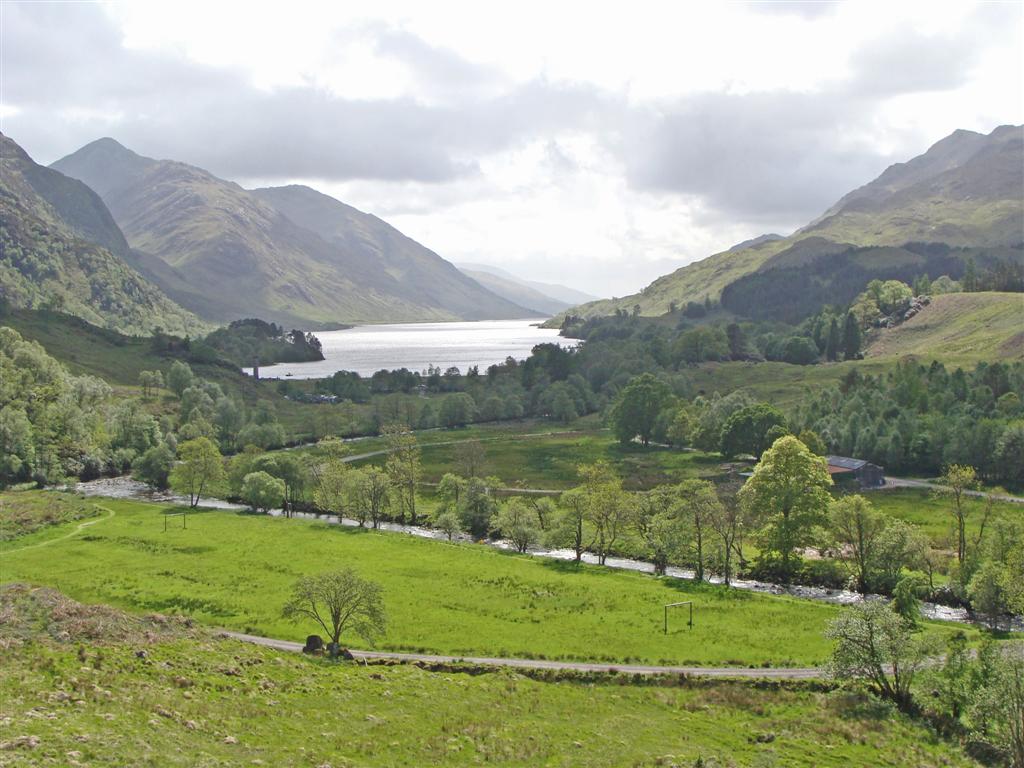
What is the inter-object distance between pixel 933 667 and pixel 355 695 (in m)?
40.6

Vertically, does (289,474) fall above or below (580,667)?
above

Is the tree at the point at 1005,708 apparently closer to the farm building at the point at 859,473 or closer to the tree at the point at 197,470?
the farm building at the point at 859,473

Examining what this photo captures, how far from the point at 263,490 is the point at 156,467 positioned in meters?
33.1

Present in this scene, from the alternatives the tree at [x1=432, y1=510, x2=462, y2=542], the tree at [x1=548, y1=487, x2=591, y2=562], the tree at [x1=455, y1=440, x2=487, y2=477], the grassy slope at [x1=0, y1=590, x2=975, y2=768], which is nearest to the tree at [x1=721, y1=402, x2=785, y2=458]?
the tree at [x1=455, y1=440, x2=487, y2=477]

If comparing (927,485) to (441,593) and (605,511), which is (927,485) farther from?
(441,593)

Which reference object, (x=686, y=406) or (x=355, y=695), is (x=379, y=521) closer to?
(x=355, y=695)

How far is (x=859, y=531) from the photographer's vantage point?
85.6 meters

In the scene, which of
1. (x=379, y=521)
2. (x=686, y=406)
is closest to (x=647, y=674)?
(x=379, y=521)

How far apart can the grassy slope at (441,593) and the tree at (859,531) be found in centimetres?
1301

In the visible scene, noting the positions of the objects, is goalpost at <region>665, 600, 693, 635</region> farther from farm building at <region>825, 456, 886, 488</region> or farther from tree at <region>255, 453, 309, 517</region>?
tree at <region>255, 453, 309, 517</region>

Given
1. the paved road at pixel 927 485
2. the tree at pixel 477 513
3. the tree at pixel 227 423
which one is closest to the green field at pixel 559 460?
the tree at pixel 477 513

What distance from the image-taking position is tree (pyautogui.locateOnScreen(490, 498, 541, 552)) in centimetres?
10219

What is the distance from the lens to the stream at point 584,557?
3031 inches

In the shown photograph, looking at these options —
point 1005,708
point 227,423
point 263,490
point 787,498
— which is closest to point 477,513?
point 263,490
